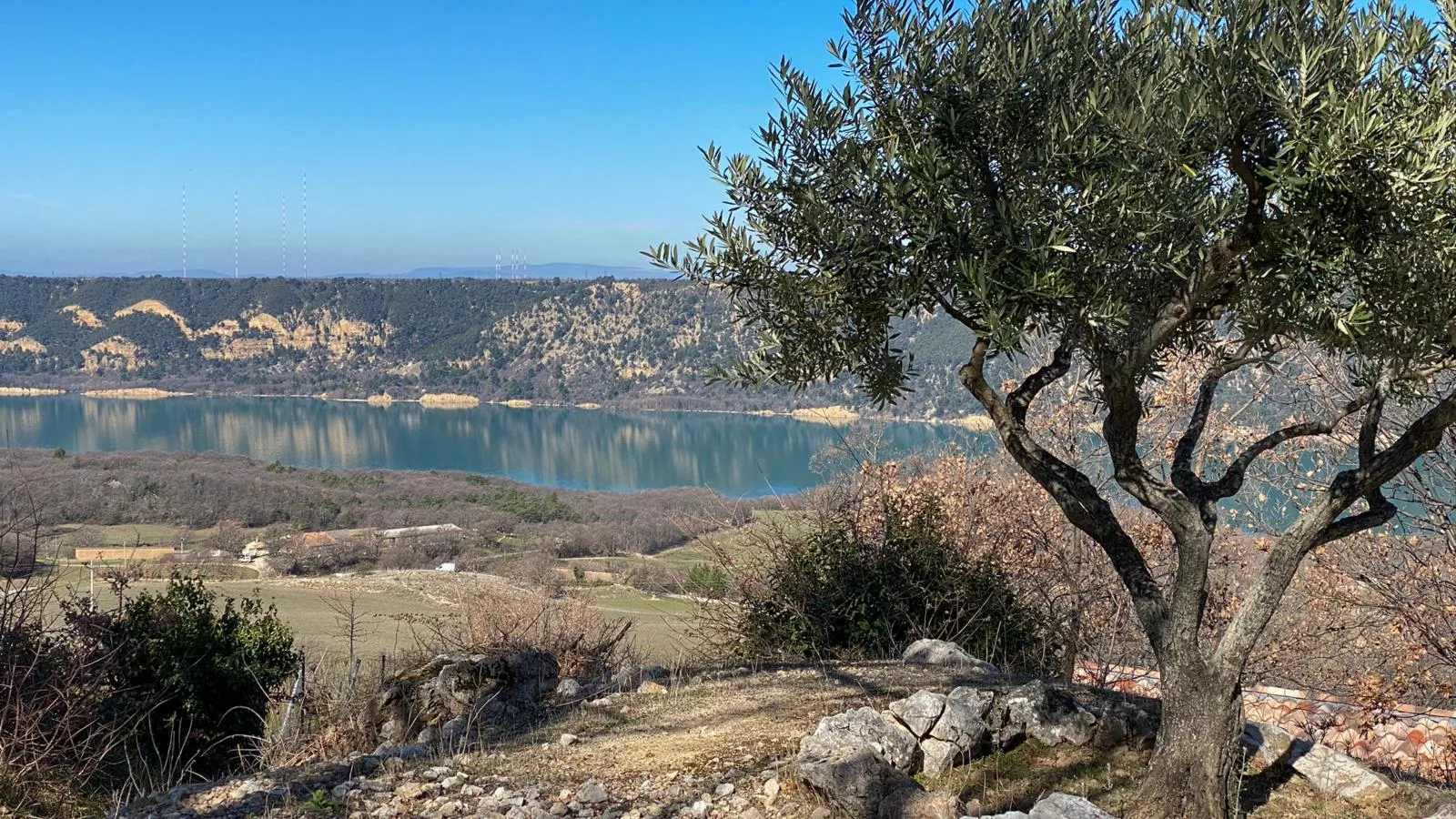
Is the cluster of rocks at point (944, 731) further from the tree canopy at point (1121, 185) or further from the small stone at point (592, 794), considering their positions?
the tree canopy at point (1121, 185)

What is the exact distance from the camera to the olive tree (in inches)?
152

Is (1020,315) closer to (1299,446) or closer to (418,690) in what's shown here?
(418,690)

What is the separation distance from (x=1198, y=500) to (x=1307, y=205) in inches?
58.8

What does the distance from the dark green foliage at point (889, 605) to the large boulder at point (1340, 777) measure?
168 inches

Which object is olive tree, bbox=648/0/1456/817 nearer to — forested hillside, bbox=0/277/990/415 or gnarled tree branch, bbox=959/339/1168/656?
gnarled tree branch, bbox=959/339/1168/656

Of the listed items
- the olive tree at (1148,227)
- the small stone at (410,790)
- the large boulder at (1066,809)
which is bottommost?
the small stone at (410,790)

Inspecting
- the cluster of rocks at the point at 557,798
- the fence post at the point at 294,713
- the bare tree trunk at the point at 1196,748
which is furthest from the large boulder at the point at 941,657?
the fence post at the point at 294,713

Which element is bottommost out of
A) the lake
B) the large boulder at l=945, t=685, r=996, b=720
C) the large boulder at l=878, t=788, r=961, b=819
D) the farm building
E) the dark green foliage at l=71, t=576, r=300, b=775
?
the lake

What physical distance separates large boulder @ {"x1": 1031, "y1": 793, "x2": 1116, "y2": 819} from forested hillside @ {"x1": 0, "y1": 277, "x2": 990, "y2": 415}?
129 metres

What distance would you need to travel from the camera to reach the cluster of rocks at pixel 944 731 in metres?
5.14

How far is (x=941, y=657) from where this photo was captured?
8.30m

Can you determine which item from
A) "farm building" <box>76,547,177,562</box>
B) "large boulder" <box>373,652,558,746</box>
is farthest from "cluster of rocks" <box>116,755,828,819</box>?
"farm building" <box>76,547,177,562</box>

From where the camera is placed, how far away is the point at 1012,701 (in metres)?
5.92

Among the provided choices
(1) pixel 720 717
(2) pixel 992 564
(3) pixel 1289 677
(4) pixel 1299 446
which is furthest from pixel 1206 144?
(3) pixel 1289 677
